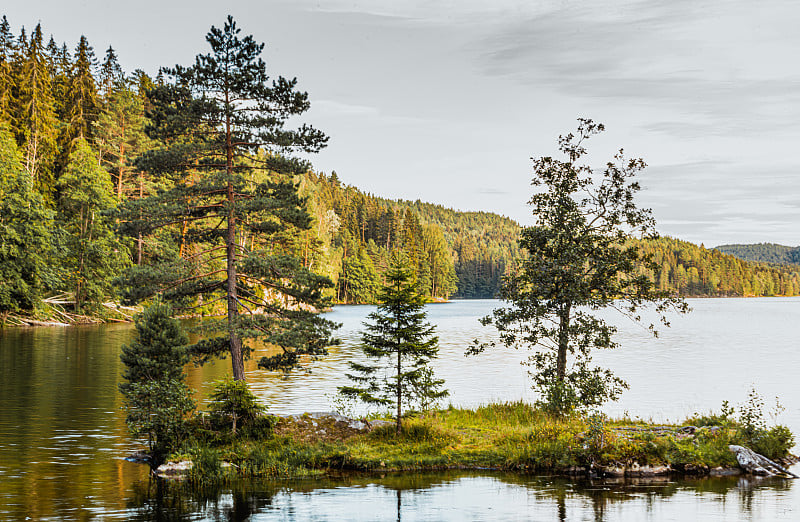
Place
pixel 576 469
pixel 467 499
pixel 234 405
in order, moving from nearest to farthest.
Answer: pixel 467 499 < pixel 576 469 < pixel 234 405

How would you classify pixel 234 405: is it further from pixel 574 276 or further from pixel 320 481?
pixel 574 276

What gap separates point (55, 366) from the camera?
3903 centimetres

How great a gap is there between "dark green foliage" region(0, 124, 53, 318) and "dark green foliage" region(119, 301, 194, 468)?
47583mm

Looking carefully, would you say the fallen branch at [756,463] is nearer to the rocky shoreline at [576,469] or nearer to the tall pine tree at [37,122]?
the rocky shoreline at [576,469]

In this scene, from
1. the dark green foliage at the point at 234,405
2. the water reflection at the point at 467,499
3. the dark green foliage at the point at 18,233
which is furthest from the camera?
the dark green foliage at the point at 18,233

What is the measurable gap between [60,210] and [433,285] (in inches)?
5143

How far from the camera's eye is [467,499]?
15.5 m

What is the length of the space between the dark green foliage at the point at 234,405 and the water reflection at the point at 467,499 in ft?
8.42

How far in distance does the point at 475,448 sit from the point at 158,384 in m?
9.50

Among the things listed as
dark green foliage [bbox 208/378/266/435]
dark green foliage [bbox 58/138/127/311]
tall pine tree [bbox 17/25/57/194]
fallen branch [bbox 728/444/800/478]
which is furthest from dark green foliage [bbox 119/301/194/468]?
tall pine tree [bbox 17/25/57/194]

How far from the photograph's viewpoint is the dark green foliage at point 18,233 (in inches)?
2344

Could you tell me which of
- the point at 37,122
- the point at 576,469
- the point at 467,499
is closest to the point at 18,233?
the point at 37,122

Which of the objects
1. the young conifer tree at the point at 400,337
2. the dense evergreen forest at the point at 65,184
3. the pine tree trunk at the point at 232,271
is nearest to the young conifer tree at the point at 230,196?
the pine tree trunk at the point at 232,271

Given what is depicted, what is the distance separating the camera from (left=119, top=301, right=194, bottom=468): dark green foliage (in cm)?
1836
